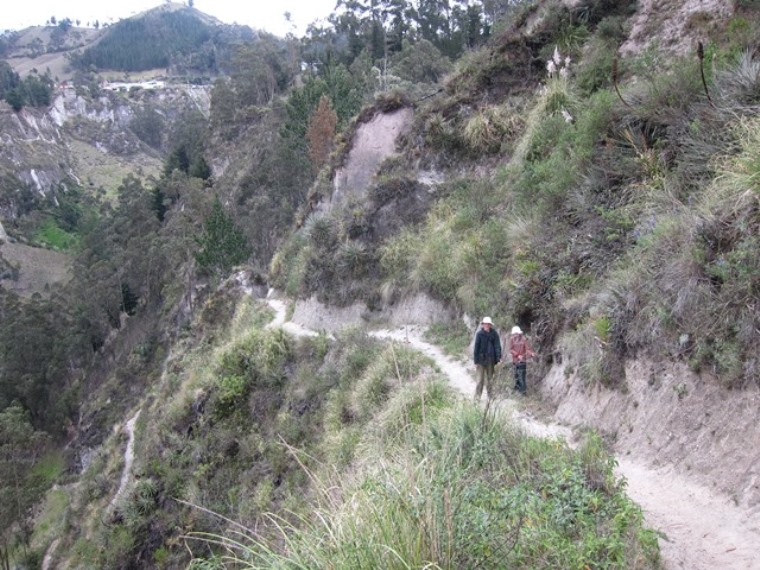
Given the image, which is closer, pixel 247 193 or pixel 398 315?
pixel 398 315

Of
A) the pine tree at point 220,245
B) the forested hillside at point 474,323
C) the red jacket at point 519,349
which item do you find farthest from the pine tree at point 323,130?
the red jacket at point 519,349

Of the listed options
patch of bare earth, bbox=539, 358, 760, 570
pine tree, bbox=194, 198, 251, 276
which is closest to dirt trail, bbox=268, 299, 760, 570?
patch of bare earth, bbox=539, 358, 760, 570

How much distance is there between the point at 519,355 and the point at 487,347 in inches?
18.3

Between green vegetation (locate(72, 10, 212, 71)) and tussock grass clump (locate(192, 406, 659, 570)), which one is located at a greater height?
green vegetation (locate(72, 10, 212, 71))

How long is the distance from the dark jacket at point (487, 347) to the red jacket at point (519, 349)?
0.21 meters

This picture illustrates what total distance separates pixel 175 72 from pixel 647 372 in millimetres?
197385

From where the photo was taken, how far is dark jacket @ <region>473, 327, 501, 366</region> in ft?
26.6

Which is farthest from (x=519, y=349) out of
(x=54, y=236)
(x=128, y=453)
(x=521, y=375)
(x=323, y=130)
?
(x=54, y=236)

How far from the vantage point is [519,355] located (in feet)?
26.2

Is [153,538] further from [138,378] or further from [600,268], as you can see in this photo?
[138,378]

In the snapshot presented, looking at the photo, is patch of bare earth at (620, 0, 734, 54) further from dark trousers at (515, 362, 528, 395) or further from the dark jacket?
dark trousers at (515, 362, 528, 395)

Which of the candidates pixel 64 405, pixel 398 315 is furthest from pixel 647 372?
pixel 64 405

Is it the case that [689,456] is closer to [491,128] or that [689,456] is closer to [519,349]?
[519,349]

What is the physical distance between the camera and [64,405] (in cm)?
5150
